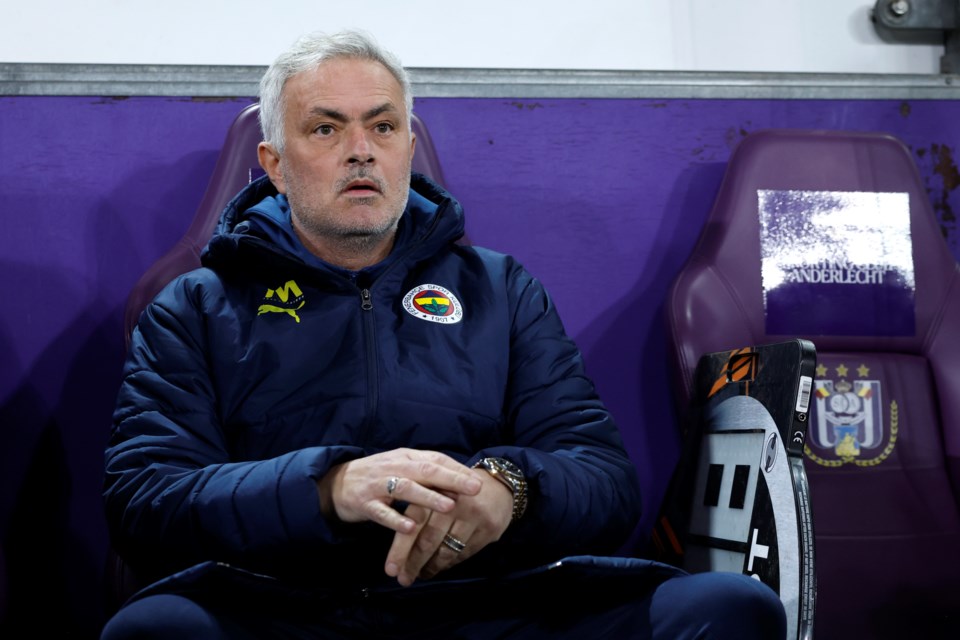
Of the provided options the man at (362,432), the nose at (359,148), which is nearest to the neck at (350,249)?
the man at (362,432)

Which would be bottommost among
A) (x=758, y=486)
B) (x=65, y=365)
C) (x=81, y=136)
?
(x=758, y=486)

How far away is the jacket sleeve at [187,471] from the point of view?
3.96 ft

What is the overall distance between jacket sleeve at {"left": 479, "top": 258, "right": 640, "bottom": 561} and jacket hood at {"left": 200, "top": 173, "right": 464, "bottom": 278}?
14cm

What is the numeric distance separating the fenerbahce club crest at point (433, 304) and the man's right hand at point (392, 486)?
315 mm

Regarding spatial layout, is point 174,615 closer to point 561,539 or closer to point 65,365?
point 561,539

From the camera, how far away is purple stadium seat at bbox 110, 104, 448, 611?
5.46ft

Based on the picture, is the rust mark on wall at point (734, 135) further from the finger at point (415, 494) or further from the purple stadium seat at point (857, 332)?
the finger at point (415, 494)

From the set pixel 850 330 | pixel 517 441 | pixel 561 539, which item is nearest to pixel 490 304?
pixel 517 441

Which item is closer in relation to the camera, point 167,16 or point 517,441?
point 517,441

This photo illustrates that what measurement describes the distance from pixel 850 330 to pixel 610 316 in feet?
1.41

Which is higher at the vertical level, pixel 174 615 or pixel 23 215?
pixel 23 215

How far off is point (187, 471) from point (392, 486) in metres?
0.28

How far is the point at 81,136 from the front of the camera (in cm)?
196

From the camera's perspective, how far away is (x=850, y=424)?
1850 mm
